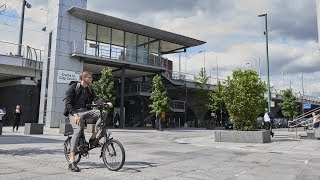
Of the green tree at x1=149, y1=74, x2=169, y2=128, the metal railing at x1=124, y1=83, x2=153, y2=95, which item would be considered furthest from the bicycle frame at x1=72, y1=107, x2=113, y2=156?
the metal railing at x1=124, y1=83, x2=153, y2=95

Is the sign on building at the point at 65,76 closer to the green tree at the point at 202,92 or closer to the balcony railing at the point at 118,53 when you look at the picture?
the balcony railing at the point at 118,53

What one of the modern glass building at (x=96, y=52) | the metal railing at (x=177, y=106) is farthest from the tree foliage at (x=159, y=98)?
the metal railing at (x=177, y=106)

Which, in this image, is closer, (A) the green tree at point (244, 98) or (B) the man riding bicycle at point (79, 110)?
(B) the man riding bicycle at point (79, 110)

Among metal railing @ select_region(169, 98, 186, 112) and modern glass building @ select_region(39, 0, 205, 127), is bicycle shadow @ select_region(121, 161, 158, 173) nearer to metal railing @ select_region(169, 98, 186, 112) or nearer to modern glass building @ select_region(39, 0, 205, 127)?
modern glass building @ select_region(39, 0, 205, 127)

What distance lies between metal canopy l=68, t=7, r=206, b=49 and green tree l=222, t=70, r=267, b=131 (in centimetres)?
1872

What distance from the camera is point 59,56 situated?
3062 centimetres

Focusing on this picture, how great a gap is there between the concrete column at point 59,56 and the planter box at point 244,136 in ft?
59.9

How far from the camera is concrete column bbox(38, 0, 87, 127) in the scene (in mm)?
30312

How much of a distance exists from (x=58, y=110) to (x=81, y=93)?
979 inches

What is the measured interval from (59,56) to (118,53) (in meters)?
5.71

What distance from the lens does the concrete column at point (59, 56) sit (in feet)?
99.5

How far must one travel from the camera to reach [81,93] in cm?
685

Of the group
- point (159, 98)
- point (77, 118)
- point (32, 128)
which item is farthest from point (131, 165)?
point (159, 98)

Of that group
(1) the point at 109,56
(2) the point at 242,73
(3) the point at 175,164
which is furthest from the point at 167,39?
(3) the point at 175,164
